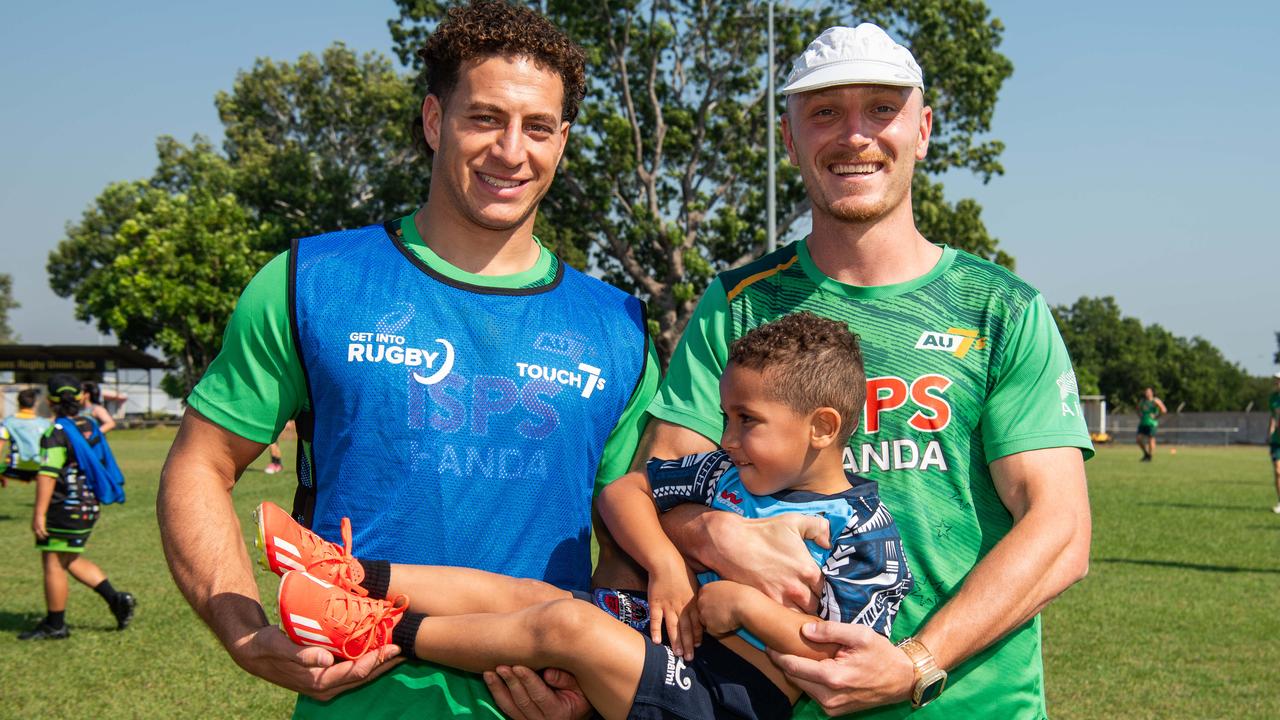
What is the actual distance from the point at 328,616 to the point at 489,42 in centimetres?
165

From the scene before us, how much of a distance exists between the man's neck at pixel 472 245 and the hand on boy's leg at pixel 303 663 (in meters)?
1.11

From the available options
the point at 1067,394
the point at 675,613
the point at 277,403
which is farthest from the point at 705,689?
the point at 277,403

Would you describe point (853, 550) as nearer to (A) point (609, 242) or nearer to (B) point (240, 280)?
(A) point (609, 242)

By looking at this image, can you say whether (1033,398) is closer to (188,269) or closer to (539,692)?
(539,692)

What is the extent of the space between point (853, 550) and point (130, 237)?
53518 mm

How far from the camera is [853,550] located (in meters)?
2.67

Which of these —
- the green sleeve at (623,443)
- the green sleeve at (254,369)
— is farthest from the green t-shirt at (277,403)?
the green sleeve at (623,443)

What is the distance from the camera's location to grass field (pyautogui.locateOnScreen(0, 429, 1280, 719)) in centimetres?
786

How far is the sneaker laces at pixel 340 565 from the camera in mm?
2629

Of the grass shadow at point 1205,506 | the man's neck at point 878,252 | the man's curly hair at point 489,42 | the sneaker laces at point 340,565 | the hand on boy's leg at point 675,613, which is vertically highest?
the man's curly hair at point 489,42

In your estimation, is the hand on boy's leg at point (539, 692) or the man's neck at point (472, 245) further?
the man's neck at point (472, 245)

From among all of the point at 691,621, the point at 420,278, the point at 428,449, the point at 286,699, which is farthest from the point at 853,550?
the point at 286,699

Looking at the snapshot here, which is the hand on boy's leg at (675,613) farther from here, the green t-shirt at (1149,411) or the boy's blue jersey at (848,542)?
the green t-shirt at (1149,411)

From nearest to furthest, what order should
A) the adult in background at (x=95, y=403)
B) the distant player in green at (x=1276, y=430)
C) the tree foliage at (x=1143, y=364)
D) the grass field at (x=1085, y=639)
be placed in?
the grass field at (x=1085, y=639), the adult in background at (x=95, y=403), the distant player in green at (x=1276, y=430), the tree foliage at (x=1143, y=364)
